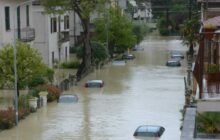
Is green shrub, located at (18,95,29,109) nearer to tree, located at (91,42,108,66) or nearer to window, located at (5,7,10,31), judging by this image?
window, located at (5,7,10,31)

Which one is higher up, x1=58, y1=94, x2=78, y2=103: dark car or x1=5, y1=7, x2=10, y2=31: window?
x1=5, y1=7, x2=10, y2=31: window

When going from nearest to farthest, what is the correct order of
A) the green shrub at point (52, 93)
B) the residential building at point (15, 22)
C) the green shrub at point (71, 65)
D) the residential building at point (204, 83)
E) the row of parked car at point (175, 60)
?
1. the residential building at point (204, 83)
2. the green shrub at point (52, 93)
3. the residential building at point (15, 22)
4. the green shrub at point (71, 65)
5. the row of parked car at point (175, 60)

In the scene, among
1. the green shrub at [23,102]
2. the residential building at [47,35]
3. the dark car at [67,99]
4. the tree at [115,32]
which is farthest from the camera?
the tree at [115,32]

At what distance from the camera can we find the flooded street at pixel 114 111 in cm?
3366

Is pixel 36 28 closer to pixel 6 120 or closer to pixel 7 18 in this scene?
pixel 7 18

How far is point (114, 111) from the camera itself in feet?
133

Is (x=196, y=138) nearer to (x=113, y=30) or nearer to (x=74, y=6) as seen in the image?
(x=74, y=6)

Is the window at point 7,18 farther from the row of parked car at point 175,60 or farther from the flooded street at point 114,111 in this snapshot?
the row of parked car at point 175,60

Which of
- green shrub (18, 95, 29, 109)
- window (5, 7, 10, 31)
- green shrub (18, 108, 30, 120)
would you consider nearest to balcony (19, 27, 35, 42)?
window (5, 7, 10, 31)

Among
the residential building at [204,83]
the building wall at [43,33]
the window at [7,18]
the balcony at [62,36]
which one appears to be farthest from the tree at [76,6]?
the residential building at [204,83]

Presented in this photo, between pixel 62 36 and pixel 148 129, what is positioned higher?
pixel 62 36

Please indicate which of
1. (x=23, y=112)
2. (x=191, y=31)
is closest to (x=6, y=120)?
(x=23, y=112)

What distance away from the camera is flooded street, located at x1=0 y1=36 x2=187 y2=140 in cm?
3366

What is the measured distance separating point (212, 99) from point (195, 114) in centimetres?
185
